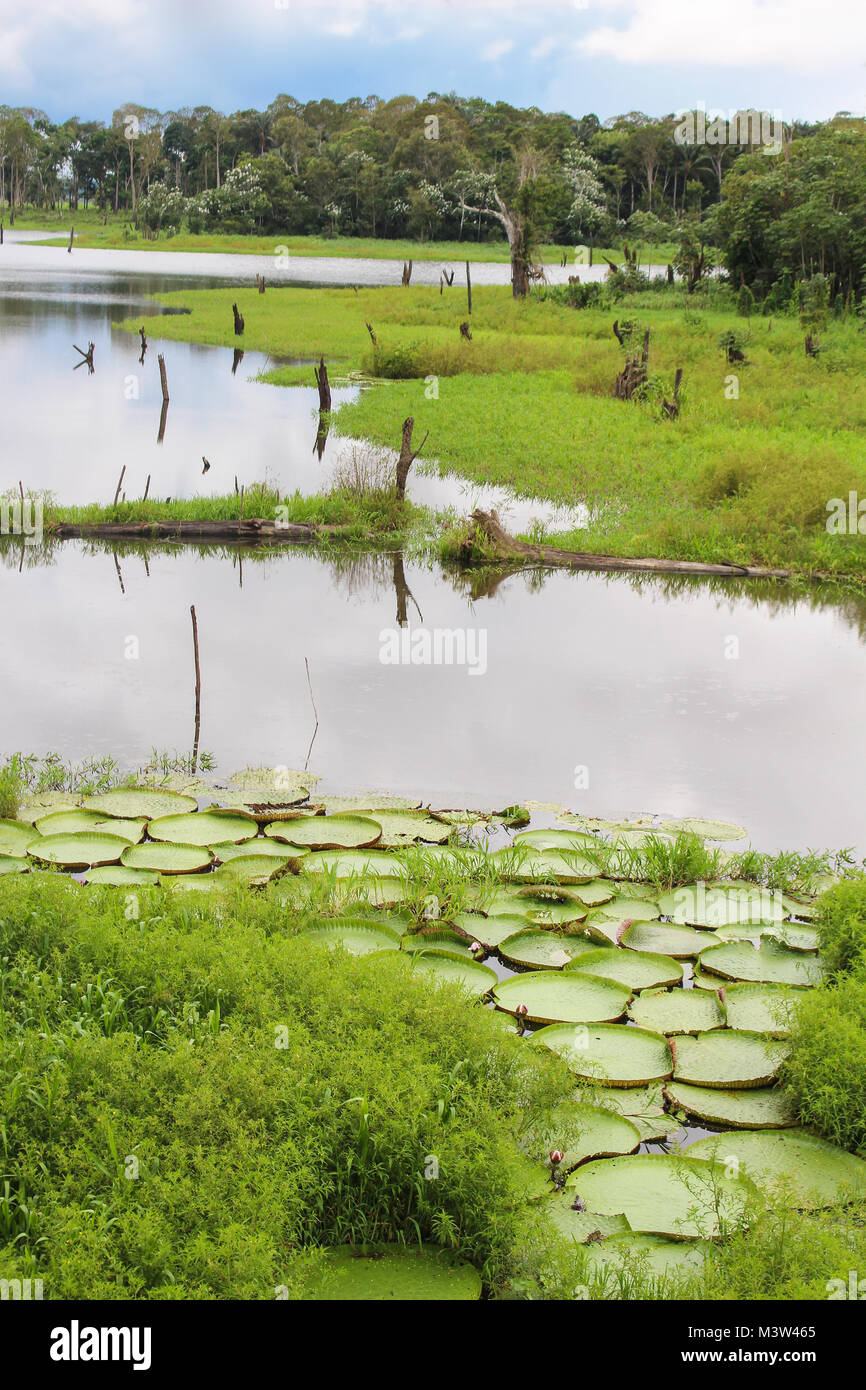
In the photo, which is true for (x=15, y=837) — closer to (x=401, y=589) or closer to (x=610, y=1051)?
(x=610, y=1051)

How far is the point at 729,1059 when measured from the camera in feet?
17.7

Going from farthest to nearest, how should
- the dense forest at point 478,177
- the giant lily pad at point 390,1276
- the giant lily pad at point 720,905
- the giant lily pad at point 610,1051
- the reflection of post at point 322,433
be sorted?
the dense forest at point 478,177 < the reflection of post at point 322,433 < the giant lily pad at point 720,905 < the giant lily pad at point 610,1051 < the giant lily pad at point 390,1276

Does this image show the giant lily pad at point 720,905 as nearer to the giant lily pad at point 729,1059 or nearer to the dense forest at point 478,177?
the giant lily pad at point 729,1059

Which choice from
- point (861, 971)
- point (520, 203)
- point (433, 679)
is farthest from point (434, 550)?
point (520, 203)

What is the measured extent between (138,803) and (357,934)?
7.71 ft

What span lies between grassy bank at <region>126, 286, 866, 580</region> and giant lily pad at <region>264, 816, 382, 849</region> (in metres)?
8.39

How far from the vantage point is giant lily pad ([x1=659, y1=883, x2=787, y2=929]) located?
6.81 meters

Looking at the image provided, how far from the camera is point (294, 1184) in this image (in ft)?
13.0

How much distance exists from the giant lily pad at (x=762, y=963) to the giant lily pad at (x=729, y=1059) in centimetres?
61

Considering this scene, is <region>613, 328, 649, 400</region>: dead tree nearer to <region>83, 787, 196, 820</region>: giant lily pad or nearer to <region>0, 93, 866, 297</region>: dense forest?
<region>0, 93, 866, 297</region>: dense forest

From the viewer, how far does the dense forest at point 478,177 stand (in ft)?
126

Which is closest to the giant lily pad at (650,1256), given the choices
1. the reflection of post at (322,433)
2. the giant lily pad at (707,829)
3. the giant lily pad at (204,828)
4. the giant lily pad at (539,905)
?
the giant lily pad at (539,905)

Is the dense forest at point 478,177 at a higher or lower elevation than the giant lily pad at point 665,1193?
higher

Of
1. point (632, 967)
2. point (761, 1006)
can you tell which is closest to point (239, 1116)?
point (632, 967)
